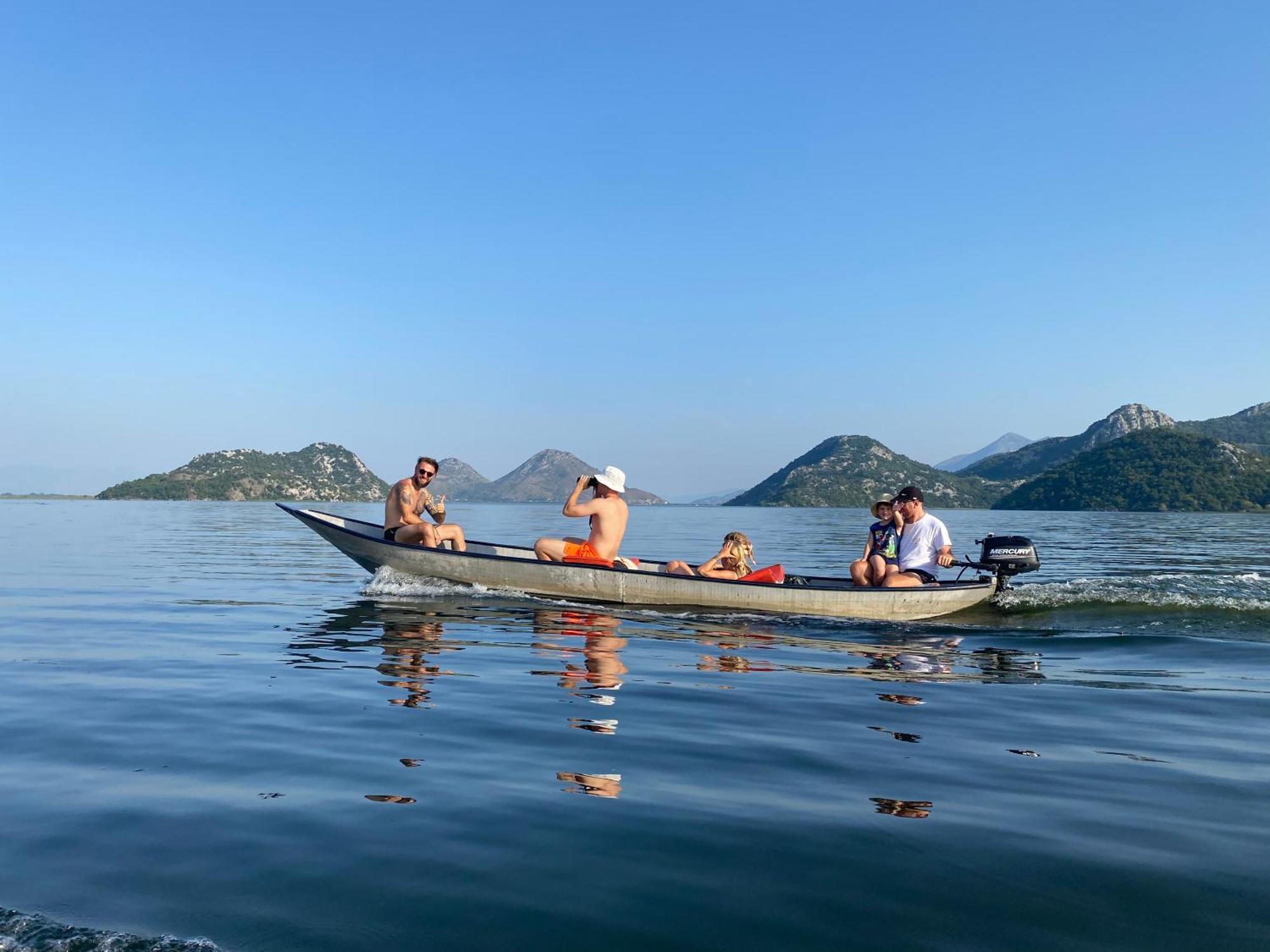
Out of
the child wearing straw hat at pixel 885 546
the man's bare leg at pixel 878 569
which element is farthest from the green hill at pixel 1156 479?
the man's bare leg at pixel 878 569

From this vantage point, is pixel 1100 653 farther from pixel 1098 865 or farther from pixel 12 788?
pixel 12 788

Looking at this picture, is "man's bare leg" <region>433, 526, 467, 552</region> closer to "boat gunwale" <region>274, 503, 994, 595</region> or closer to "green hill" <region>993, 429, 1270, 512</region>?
"boat gunwale" <region>274, 503, 994, 595</region>

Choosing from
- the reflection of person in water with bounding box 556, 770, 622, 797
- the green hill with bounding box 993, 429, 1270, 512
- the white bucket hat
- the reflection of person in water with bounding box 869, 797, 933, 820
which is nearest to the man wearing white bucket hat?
the white bucket hat

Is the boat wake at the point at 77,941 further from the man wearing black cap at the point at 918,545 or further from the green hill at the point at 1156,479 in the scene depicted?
the green hill at the point at 1156,479

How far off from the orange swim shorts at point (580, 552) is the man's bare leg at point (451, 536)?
2464 millimetres

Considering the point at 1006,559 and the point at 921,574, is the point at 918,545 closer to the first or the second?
the point at 921,574

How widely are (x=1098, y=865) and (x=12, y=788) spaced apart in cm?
604

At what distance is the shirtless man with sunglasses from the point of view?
16.7 metres

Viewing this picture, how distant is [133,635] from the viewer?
1189 cm

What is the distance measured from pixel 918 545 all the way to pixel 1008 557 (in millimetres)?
1515

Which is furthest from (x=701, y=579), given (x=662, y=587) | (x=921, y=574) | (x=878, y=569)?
Answer: (x=921, y=574)

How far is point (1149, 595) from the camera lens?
50.6 ft

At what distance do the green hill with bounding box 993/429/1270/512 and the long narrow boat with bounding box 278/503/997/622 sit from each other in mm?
136822

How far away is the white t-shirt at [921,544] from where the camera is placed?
50.0 ft
